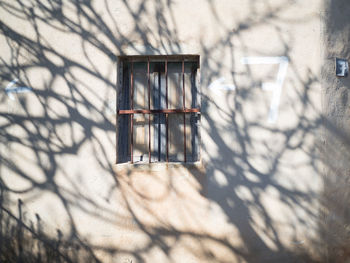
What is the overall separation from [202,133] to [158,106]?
0.66m

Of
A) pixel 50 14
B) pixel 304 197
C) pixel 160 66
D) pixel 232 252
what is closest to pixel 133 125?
pixel 160 66

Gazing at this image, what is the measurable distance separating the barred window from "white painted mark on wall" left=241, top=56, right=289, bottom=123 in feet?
2.32

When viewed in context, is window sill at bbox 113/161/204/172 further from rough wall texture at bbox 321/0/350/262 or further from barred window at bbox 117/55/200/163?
rough wall texture at bbox 321/0/350/262

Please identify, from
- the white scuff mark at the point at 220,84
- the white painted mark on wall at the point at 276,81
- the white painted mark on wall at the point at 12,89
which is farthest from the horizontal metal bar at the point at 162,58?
the white painted mark on wall at the point at 12,89

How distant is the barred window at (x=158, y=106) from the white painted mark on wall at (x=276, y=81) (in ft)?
2.32

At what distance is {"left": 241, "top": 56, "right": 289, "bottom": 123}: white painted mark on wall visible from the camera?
8.93ft

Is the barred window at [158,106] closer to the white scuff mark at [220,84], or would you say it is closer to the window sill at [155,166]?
the window sill at [155,166]

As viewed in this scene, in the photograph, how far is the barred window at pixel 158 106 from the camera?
2881 mm

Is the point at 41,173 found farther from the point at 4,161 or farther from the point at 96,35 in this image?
the point at 96,35

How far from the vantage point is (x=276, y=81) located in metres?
2.74

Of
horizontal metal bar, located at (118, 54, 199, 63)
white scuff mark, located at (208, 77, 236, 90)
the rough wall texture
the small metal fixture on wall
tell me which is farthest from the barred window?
the small metal fixture on wall

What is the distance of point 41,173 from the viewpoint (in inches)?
108

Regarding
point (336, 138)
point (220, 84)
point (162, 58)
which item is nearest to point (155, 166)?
point (220, 84)

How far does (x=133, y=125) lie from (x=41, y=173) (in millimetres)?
1194
